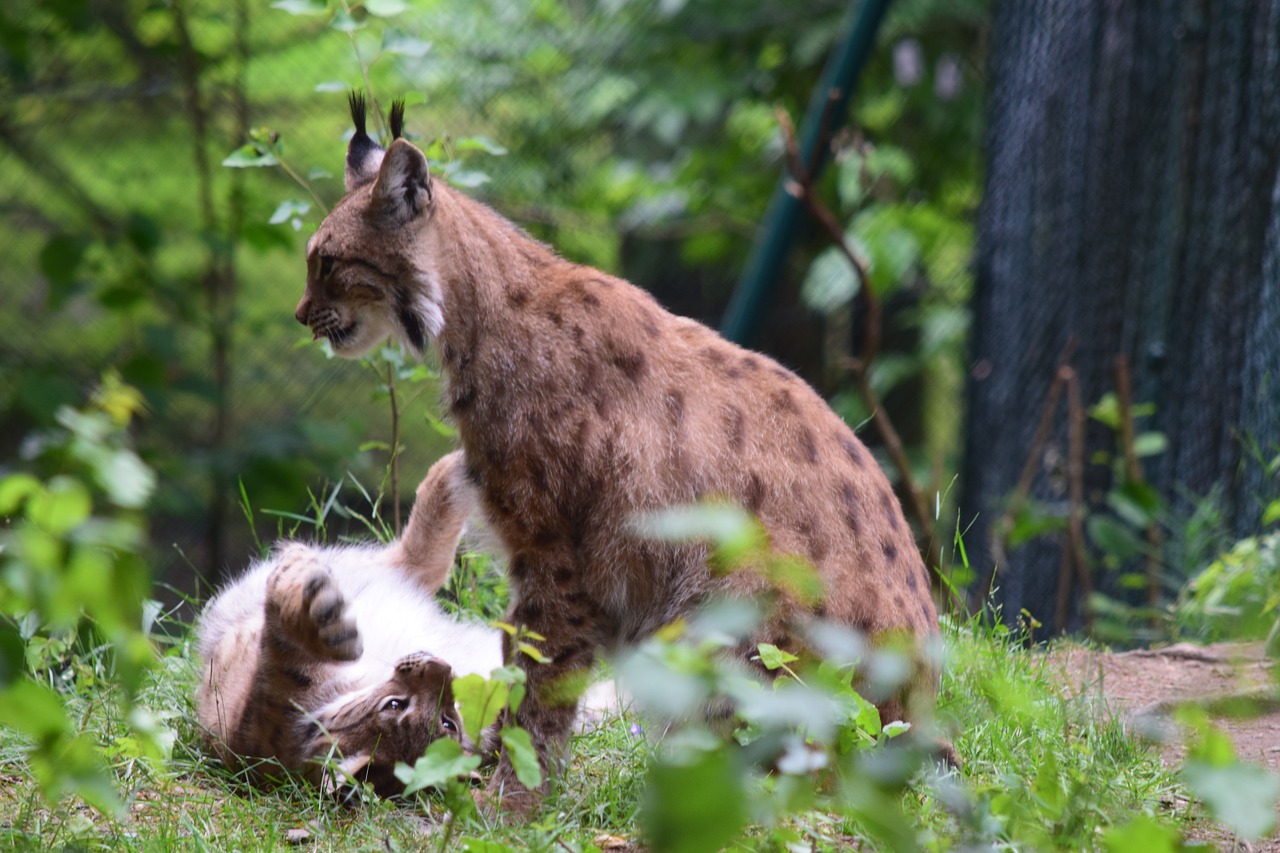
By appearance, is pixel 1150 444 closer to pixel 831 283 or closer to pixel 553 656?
pixel 831 283

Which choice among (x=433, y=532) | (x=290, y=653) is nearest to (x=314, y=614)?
(x=290, y=653)

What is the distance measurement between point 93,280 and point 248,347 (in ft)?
3.10

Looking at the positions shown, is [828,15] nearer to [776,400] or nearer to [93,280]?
[93,280]

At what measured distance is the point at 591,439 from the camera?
12.1 ft

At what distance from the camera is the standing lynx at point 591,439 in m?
3.59

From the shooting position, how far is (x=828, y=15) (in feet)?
27.8

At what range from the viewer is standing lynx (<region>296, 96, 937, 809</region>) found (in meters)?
3.59

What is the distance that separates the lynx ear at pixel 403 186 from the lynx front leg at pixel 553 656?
1.06m

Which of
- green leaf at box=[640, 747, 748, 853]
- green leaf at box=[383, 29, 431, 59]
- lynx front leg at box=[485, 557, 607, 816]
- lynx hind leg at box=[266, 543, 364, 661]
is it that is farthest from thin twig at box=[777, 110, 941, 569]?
green leaf at box=[640, 747, 748, 853]

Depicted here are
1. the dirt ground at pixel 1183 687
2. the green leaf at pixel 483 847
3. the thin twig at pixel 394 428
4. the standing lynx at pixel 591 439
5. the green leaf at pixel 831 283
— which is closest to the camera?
the green leaf at pixel 483 847

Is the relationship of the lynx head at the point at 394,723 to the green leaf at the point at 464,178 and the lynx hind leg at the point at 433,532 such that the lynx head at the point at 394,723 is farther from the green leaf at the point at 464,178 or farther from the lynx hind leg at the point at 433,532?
the green leaf at the point at 464,178

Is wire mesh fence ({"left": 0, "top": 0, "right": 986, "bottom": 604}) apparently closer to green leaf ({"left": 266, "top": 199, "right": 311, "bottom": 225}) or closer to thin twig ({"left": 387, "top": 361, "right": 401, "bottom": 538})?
thin twig ({"left": 387, "top": 361, "right": 401, "bottom": 538})

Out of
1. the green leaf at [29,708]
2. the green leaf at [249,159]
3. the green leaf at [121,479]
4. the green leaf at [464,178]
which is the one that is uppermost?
the green leaf at [121,479]

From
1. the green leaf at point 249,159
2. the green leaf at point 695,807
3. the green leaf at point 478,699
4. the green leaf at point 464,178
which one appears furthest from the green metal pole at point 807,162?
the green leaf at point 695,807
